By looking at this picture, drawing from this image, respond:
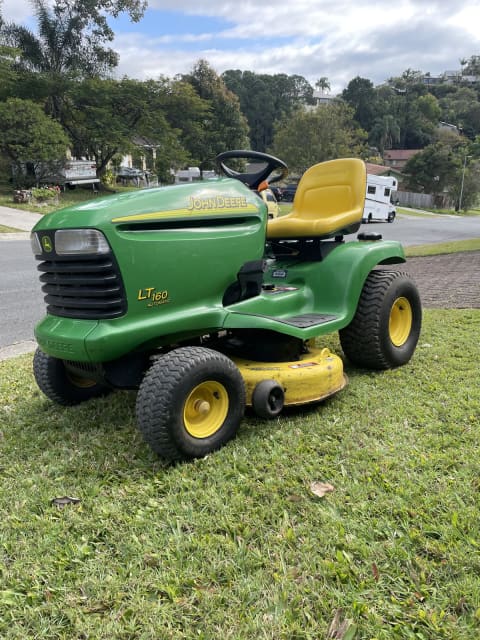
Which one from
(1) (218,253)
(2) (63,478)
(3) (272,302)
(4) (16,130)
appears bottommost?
(2) (63,478)

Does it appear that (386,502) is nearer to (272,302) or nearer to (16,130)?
(272,302)

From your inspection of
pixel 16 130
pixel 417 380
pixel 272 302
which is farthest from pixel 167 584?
pixel 16 130

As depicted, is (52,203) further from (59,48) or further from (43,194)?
(59,48)

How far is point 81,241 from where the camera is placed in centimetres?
237

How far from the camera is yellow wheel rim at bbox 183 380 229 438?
102 inches

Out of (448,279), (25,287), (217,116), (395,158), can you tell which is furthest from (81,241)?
(395,158)

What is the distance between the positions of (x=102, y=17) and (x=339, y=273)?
3650cm

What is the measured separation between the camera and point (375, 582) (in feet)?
5.62

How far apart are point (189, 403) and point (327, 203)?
2169 mm

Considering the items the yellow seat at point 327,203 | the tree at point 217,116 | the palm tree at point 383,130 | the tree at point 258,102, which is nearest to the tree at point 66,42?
the tree at point 217,116

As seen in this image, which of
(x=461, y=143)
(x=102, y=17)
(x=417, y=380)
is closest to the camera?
(x=417, y=380)

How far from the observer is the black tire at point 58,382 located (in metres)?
3.11

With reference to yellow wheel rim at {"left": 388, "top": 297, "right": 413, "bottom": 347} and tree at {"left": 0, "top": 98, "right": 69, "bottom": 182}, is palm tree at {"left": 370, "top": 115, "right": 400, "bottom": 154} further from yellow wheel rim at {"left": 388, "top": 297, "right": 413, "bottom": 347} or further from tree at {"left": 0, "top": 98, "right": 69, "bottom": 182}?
yellow wheel rim at {"left": 388, "top": 297, "right": 413, "bottom": 347}

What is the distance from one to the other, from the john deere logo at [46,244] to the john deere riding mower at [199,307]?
0.04ft
